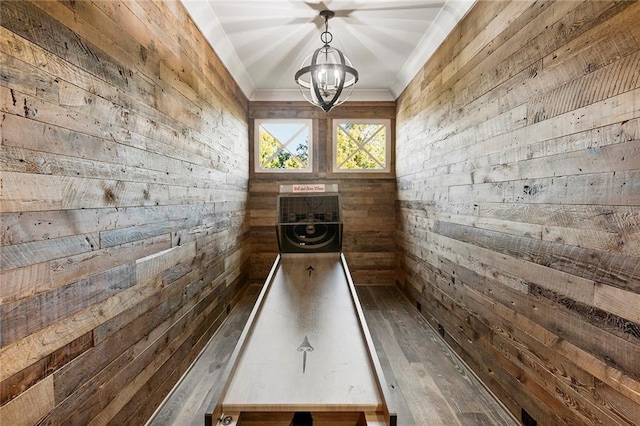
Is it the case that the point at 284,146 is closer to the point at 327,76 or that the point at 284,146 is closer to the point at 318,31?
the point at 318,31

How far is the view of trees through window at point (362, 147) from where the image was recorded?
5035 millimetres

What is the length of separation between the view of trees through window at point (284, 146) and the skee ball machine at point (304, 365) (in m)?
2.64

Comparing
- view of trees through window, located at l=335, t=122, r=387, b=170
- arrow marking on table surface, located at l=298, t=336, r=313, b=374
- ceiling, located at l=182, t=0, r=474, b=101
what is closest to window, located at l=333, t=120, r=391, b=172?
view of trees through window, located at l=335, t=122, r=387, b=170

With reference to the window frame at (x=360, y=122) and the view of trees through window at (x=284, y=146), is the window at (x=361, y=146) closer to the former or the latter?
the window frame at (x=360, y=122)

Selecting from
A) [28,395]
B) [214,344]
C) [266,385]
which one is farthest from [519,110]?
[214,344]

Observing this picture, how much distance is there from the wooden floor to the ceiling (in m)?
2.88

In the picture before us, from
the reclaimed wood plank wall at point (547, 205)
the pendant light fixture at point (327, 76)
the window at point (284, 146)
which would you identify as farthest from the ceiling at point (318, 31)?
the window at point (284, 146)

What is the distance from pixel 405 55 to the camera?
12.1ft

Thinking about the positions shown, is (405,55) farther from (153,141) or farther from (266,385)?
(266,385)

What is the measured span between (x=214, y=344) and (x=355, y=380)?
211cm

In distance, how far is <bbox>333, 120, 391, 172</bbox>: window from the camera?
16.4 feet

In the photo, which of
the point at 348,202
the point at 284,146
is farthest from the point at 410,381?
the point at 284,146

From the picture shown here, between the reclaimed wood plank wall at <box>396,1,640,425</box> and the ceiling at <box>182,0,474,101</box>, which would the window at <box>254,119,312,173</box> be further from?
the reclaimed wood plank wall at <box>396,1,640,425</box>

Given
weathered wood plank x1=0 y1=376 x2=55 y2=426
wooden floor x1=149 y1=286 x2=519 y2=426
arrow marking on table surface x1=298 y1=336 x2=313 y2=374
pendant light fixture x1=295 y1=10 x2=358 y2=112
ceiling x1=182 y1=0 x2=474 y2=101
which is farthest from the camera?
ceiling x1=182 y1=0 x2=474 y2=101
